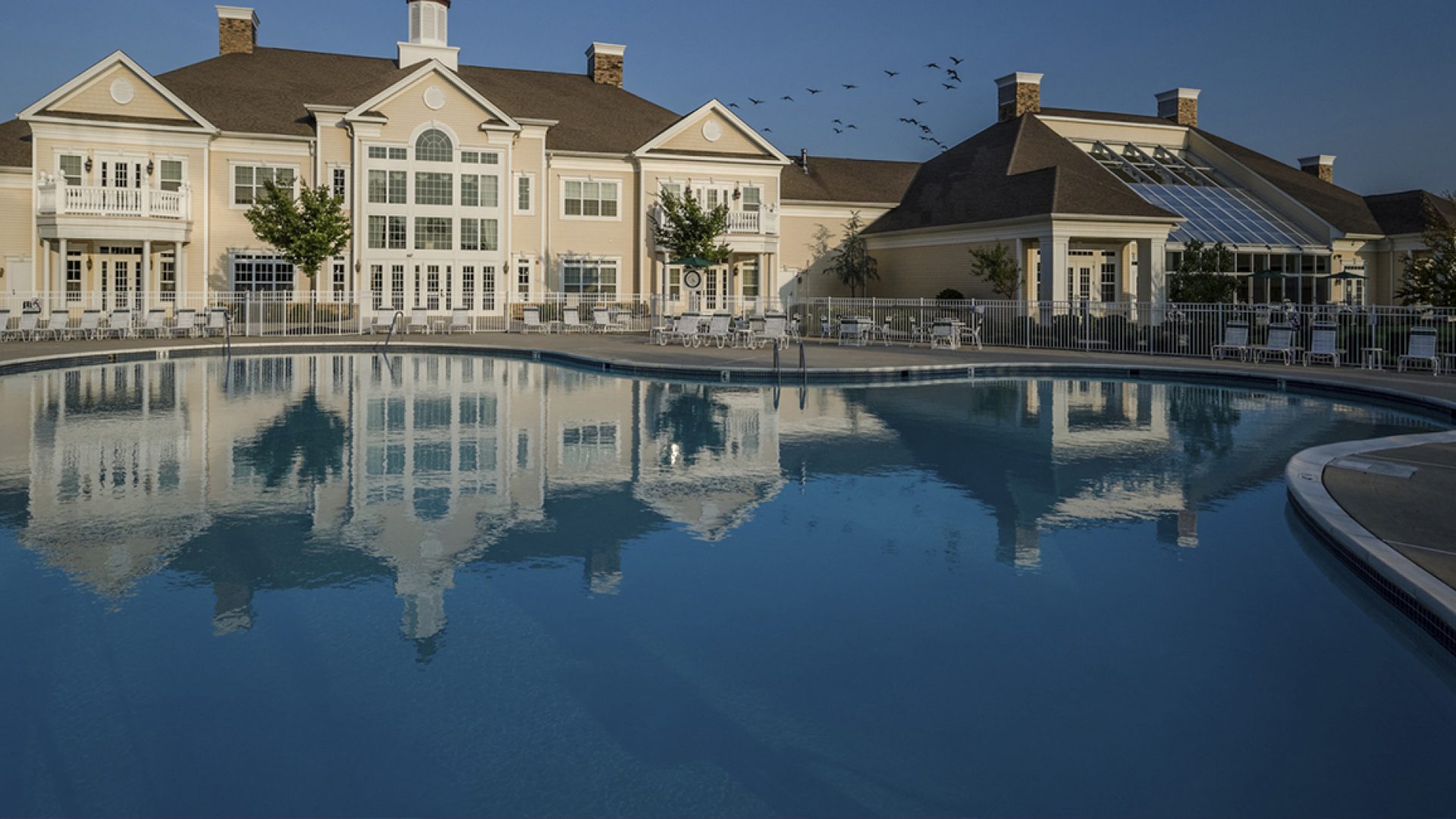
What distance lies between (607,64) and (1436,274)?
2815 cm

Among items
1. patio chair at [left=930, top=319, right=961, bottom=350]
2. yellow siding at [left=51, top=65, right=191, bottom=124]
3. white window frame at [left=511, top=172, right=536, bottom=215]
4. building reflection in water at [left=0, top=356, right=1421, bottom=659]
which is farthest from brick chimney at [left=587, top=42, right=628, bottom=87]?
building reflection in water at [left=0, top=356, right=1421, bottom=659]

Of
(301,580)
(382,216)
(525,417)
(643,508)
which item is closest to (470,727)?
(301,580)

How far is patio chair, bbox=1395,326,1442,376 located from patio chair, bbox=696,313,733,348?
47.8ft

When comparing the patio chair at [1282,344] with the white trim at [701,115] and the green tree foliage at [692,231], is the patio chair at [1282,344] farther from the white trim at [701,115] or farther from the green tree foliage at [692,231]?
the white trim at [701,115]

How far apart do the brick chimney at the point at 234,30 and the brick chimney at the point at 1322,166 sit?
42250 mm

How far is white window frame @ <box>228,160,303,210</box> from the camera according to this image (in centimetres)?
3425

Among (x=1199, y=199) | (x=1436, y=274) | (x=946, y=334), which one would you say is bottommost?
(x=946, y=334)

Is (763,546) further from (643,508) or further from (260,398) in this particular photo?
(260,398)

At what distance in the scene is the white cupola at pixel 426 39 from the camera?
38.1 metres

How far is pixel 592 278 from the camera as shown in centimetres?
3788

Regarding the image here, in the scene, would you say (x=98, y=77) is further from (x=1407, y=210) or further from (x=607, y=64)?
(x=1407, y=210)

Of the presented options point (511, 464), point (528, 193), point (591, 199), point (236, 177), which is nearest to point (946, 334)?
point (591, 199)

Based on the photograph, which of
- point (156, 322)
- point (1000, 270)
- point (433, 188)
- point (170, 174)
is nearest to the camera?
point (156, 322)

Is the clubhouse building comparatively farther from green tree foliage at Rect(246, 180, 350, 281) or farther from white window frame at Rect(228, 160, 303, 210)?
green tree foliage at Rect(246, 180, 350, 281)
